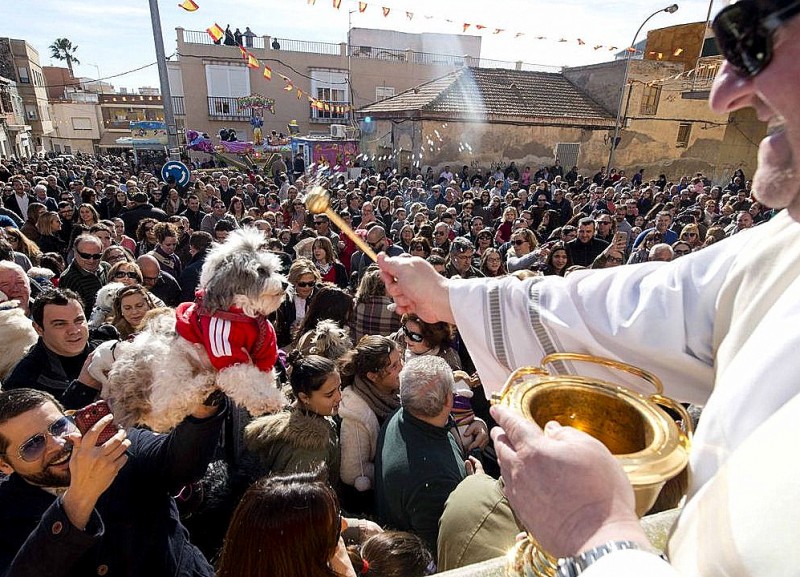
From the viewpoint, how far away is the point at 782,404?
0.78 m

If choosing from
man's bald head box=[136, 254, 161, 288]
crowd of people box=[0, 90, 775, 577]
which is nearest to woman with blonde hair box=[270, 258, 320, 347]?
crowd of people box=[0, 90, 775, 577]

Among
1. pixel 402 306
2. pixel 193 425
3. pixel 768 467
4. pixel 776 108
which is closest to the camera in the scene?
Answer: pixel 768 467

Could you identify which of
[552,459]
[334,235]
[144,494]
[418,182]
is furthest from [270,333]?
[418,182]

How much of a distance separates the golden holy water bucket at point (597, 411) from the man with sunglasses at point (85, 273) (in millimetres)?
4743

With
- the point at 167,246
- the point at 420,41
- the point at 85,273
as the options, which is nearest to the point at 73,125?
the point at 420,41

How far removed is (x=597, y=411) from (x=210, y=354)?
203 centimetres

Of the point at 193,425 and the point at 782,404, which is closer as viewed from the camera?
the point at 782,404

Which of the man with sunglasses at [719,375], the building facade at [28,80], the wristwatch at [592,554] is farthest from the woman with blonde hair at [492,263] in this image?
the building facade at [28,80]

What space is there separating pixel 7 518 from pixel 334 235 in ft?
18.5

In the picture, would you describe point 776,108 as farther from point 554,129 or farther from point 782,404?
point 554,129

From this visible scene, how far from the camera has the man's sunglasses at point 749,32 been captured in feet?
2.84

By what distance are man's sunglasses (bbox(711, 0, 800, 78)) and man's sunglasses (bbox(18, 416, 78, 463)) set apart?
2113 mm

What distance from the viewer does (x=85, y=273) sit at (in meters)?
4.57

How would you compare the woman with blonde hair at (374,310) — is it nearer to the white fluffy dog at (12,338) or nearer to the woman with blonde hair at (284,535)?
the white fluffy dog at (12,338)
